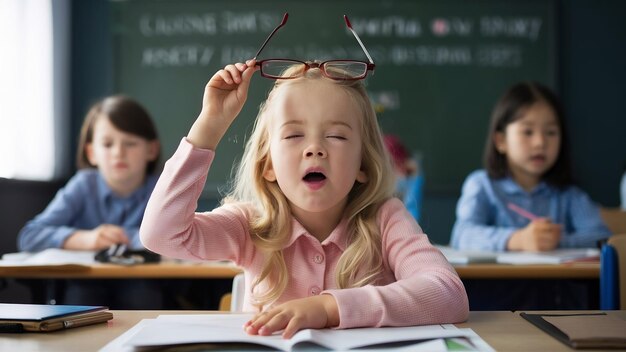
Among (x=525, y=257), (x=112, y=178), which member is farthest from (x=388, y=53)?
(x=525, y=257)

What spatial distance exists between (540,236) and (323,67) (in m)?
1.45

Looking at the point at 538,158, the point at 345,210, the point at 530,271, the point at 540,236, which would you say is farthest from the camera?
the point at 538,158

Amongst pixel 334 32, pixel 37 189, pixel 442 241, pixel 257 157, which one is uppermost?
pixel 334 32

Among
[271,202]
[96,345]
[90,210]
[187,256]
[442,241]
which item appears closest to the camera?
[96,345]

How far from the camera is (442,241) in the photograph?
4.78m

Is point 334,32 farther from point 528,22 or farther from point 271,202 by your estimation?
point 271,202

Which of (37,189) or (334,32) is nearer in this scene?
(37,189)

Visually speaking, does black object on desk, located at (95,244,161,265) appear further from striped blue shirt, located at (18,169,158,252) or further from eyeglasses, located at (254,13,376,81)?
eyeglasses, located at (254,13,376,81)

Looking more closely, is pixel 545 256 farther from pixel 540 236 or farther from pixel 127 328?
pixel 127 328

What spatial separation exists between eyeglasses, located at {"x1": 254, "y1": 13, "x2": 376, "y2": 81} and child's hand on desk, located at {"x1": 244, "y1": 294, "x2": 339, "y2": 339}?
46 centimetres

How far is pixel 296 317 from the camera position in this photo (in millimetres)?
1044

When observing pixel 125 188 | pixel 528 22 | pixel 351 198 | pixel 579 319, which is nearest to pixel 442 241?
pixel 528 22

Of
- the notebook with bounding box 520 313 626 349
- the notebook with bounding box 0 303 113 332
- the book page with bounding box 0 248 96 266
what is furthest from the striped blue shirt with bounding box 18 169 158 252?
the notebook with bounding box 520 313 626 349

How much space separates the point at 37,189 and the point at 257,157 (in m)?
3.20
